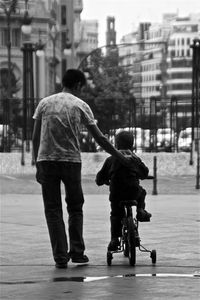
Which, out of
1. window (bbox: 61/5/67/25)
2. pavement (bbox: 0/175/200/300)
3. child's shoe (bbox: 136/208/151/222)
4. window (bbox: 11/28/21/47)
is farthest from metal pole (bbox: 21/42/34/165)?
window (bbox: 61/5/67/25)

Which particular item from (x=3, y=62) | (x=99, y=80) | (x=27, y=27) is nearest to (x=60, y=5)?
(x=3, y=62)

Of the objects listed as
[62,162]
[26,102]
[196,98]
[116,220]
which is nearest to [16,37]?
[26,102]

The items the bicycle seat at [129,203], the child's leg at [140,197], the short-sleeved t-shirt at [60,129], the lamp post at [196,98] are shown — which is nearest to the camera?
the short-sleeved t-shirt at [60,129]

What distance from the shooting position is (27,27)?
44.2m

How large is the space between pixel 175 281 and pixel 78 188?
5.86ft

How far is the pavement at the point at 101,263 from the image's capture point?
972 cm

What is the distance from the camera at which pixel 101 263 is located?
11.8m

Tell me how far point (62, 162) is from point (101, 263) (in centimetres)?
111

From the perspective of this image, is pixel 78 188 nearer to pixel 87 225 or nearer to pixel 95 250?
pixel 95 250

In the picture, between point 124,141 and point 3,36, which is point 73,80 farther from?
point 3,36

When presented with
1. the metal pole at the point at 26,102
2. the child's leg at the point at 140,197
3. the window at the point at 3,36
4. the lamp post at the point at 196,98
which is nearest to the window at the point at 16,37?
the window at the point at 3,36

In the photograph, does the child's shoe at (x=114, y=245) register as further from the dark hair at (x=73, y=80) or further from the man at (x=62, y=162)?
the dark hair at (x=73, y=80)

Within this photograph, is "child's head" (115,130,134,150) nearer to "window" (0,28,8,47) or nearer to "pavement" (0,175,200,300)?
"pavement" (0,175,200,300)

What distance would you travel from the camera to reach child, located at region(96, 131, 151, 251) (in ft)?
38.8
